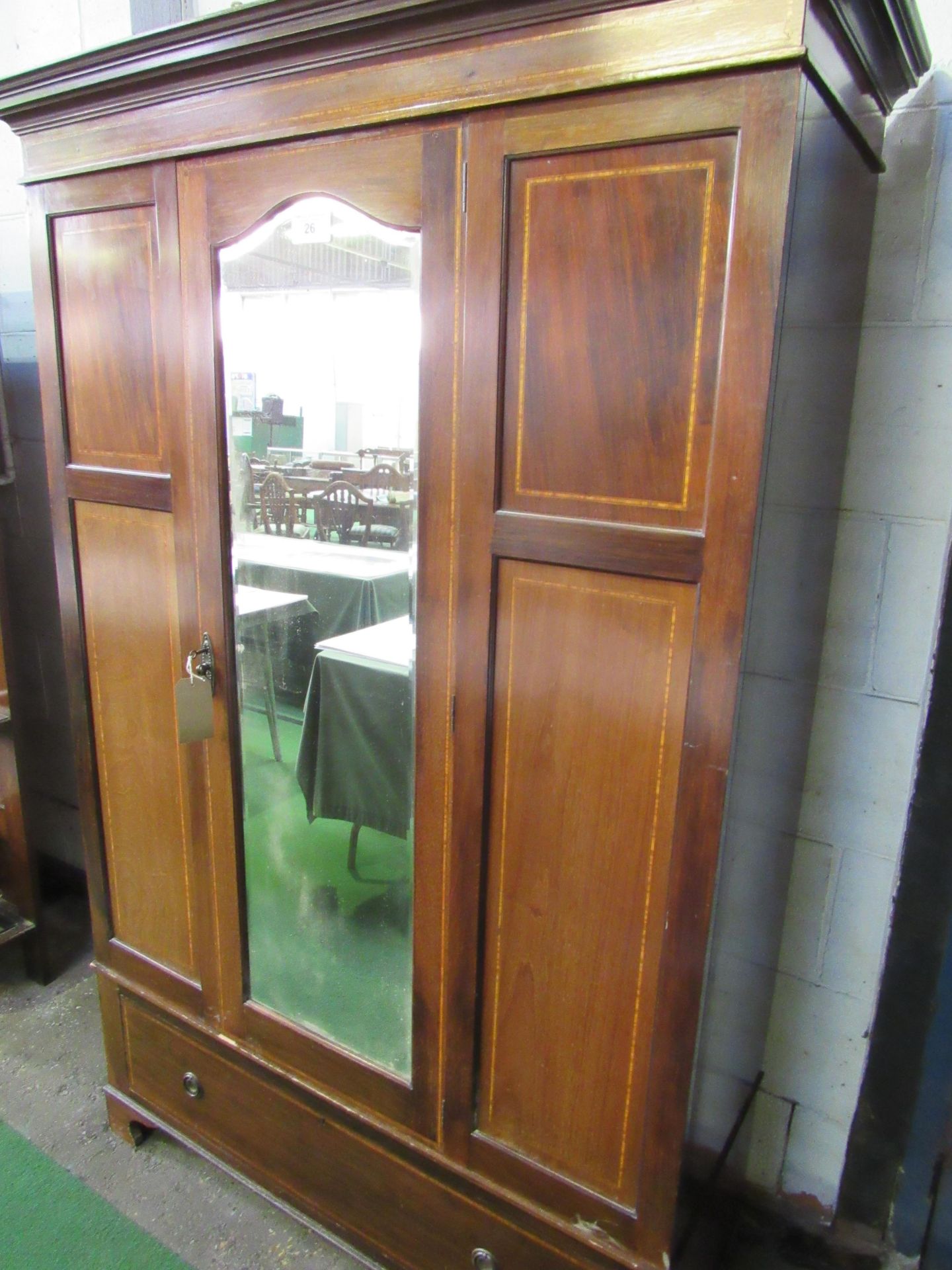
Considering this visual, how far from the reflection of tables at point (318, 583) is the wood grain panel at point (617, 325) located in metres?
0.24

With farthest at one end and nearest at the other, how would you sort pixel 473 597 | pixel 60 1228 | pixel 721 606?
pixel 60 1228, pixel 473 597, pixel 721 606

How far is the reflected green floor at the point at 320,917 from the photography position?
1.18 m

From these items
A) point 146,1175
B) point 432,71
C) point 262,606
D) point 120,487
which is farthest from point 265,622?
point 146,1175

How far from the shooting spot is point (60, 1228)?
4.67ft

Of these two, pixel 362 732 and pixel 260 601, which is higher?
pixel 260 601

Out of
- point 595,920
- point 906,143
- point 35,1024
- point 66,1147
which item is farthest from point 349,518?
point 35,1024

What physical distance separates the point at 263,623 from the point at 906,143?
1058 mm

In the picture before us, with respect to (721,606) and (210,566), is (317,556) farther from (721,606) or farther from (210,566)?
(721,606)

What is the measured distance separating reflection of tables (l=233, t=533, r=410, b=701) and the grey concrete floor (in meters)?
0.93

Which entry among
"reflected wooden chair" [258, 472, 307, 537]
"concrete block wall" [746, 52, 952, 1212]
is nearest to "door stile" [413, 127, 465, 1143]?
"reflected wooden chair" [258, 472, 307, 537]

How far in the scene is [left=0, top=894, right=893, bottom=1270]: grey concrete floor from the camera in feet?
4.53

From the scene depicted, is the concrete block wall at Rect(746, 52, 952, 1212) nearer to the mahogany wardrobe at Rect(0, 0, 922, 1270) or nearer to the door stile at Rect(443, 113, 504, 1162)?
the mahogany wardrobe at Rect(0, 0, 922, 1270)

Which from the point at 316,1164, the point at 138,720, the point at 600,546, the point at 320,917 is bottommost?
the point at 316,1164

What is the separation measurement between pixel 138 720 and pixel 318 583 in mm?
444
